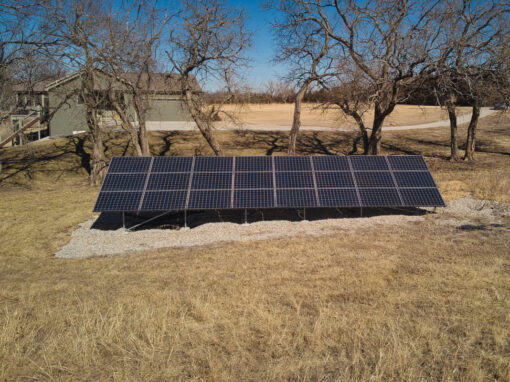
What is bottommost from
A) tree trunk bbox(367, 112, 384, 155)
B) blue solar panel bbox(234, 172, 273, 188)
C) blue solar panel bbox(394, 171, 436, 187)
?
blue solar panel bbox(234, 172, 273, 188)

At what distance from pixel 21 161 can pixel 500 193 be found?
26521 mm

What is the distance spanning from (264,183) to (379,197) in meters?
3.69

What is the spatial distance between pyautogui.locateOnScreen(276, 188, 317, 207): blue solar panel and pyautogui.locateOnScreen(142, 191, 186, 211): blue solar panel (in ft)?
9.79

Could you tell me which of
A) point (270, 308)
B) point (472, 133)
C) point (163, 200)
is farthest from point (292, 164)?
point (472, 133)

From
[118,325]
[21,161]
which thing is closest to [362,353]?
[118,325]

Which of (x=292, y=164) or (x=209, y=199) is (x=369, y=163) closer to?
(x=292, y=164)

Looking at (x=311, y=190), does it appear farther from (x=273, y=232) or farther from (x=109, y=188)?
(x=109, y=188)

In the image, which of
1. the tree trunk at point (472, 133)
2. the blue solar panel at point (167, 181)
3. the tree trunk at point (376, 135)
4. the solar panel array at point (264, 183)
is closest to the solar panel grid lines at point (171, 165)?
the solar panel array at point (264, 183)

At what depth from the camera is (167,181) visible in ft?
41.3

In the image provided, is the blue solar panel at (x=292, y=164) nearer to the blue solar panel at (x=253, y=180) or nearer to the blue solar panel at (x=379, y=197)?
the blue solar panel at (x=253, y=180)

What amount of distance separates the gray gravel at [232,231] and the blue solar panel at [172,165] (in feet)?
6.98

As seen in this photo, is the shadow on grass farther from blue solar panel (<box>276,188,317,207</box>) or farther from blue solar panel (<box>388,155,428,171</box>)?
blue solar panel (<box>388,155,428,171</box>)

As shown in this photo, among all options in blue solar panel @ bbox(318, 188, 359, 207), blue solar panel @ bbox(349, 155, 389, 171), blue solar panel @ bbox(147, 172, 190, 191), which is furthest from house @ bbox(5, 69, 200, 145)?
blue solar panel @ bbox(318, 188, 359, 207)

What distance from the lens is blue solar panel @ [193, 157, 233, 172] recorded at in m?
13.1
